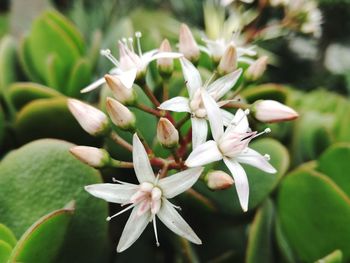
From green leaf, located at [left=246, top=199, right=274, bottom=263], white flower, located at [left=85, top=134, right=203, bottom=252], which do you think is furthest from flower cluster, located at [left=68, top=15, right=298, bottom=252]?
green leaf, located at [left=246, top=199, right=274, bottom=263]

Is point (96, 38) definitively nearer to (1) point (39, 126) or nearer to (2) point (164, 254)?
(1) point (39, 126)

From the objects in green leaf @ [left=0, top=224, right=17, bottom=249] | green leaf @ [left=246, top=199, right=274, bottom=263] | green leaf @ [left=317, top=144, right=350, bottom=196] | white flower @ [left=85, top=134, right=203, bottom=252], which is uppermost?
white flower @ [left=85, top=134, right=203, bottom=252]

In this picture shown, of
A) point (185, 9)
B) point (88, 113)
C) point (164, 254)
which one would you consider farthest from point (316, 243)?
point (185, 9)

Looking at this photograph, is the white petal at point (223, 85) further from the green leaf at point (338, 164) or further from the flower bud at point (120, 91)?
the green leaf at point (338, 164)

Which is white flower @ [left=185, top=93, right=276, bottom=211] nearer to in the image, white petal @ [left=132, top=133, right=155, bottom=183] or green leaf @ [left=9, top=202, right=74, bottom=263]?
white petal @ [left=132, top=133, right=155, bottom=183]

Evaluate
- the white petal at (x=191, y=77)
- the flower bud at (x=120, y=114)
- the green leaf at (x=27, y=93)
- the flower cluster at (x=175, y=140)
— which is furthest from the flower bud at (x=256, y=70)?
the green leaf at (x=27, y=93)
